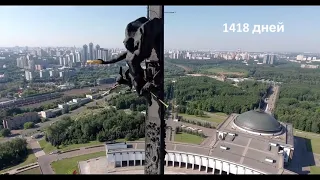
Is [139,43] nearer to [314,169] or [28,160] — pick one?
[314,169]

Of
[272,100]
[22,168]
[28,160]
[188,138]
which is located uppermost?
[272,100]

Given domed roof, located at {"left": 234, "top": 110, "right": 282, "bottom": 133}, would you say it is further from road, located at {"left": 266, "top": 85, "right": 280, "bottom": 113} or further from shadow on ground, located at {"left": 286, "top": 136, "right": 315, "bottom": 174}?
road, located at {"left": 266, "top": 85, "right": 280, "bottom": 113}

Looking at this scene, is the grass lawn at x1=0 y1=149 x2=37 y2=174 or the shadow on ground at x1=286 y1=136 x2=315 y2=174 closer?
the shadow on ground at x1=286 y1=136 x2=315 y2=174

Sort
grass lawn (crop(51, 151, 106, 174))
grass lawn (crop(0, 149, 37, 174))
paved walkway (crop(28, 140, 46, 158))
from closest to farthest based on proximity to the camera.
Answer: grass lawn (crop(51, 151, 106, 174)) → grass lawn (crop(0, 149, 37, 174)) → paved walkway (crop(28, 140, 46, 158))

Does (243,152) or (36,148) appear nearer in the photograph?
(243,152)

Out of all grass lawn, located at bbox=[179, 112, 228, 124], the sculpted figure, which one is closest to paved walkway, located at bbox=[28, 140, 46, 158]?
grass lawn, located at bbox=[179, 112, 228, 124]

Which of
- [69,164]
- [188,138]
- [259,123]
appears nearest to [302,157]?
[259,123]

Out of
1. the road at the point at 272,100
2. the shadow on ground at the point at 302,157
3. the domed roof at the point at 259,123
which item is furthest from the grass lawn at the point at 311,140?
the road at the point at 272,100

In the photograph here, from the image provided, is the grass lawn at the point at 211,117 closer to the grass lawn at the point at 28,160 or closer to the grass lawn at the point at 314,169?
the grass lawn at the point at 314,169
